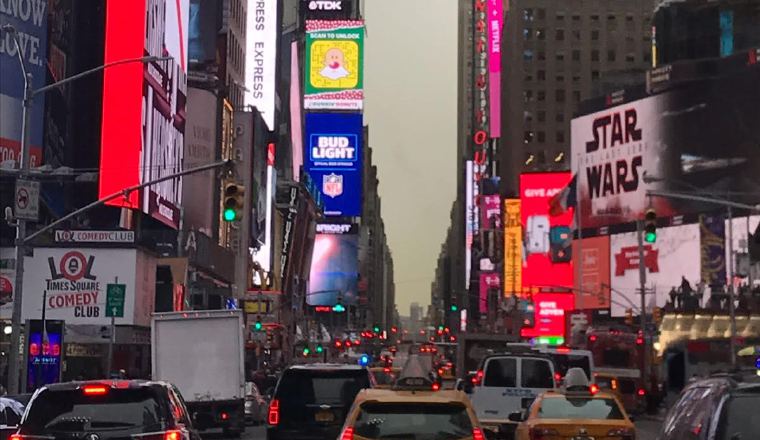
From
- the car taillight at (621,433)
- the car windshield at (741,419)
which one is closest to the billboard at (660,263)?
the car taillight at (621,433)

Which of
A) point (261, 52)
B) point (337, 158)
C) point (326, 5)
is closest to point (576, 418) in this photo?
point (261, 52)

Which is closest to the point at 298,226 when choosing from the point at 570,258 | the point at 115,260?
the point at 570,258

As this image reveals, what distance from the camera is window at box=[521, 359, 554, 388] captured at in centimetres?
3039

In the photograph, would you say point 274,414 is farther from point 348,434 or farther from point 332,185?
point 332,185

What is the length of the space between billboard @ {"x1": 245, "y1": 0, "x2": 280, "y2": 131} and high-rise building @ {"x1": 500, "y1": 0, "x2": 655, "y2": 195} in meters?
61.3

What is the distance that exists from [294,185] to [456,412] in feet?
398

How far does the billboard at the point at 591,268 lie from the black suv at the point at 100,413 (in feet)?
336

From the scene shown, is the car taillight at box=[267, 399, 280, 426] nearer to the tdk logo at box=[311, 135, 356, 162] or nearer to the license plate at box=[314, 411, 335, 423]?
the license plate at box=[314, 411, 335, 423]

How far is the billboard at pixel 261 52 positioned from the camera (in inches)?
4491

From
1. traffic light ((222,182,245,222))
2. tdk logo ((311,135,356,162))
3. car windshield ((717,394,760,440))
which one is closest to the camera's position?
car windshield ((717,394,760,440))

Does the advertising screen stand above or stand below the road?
above

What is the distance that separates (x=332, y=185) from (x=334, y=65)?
17.3 metres

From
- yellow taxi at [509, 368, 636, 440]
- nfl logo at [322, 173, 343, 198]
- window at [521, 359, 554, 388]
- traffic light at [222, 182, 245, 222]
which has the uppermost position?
nfl logo at [322, 173, 343, 198]

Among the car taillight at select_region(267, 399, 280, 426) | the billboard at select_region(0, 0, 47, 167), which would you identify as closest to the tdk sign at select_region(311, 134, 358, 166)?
Result: the billboard at select_region(0, 0, 47, 167)
